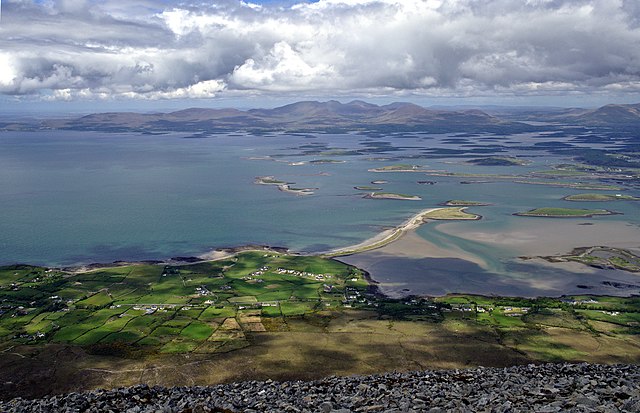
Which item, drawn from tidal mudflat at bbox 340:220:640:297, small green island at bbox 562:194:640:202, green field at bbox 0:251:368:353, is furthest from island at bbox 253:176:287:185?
green field at bbox 0:251:368:353

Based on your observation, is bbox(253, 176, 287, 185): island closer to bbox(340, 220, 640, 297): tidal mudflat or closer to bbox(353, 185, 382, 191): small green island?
bbox(353, 185, 382, 191): small green island

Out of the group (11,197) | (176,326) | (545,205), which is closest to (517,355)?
(176,326)

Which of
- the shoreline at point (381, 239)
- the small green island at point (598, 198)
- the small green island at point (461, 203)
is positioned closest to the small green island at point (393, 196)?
the small green island at point (461, 203)

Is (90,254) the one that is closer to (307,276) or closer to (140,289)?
(140,289)

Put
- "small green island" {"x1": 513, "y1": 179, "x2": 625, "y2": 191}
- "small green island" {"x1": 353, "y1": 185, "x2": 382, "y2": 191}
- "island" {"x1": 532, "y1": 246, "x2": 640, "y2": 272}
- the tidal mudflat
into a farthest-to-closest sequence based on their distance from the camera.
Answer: "small green island" {"x1": 513, "y1": 179, "x2": 625, "y2": 191}
"small green island" {"x1": 353, "y1": 185, "x2": 382, "y2": 191}
"island" {"x1": 532, "y1": 246, "x2": 640, "y2": 272}
the tidal mudflat

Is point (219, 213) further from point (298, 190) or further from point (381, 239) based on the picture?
point (381, 239)
